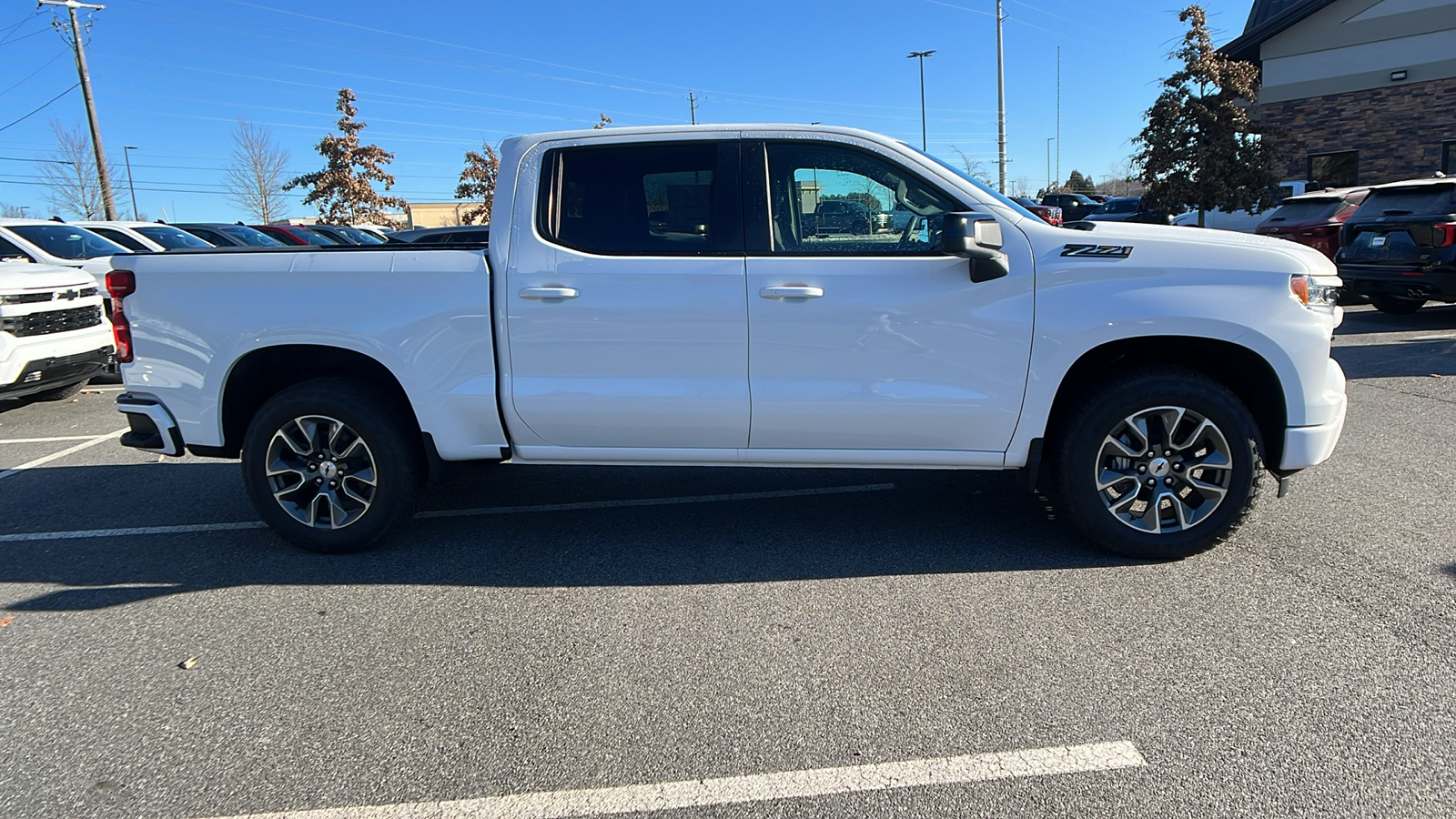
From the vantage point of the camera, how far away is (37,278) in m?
7.75

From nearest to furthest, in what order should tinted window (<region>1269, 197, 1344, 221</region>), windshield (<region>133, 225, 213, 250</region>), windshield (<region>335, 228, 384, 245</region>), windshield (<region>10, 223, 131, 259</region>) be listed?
1. windshield (<region>10, 223, 131, 259</region>)
2. tinted window (<region>1269, 197, 1344, 221</region>)
3. windshield (<region>133, 225, 213, 250</region>)
4. windshield (<region>335, 228, 384, 245</region>)

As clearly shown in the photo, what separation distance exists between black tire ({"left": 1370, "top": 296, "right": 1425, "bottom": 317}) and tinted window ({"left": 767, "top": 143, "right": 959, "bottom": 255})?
409 inches

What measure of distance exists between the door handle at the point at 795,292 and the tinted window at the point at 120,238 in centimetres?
1230

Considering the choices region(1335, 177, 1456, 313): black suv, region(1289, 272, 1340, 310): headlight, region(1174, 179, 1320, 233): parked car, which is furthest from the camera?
region(1174, 179, 1320, 233): parked car

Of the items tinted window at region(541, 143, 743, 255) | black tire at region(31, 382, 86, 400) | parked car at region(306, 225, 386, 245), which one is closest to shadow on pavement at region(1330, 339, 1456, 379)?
tinted window at region(541, 143, 743, 255)

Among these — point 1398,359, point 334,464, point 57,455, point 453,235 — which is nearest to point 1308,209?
point 1398,359

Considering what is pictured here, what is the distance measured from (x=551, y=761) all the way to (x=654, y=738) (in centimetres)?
32

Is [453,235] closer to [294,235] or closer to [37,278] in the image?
[37,278]

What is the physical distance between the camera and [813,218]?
161 inches

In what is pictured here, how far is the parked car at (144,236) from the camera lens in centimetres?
1292

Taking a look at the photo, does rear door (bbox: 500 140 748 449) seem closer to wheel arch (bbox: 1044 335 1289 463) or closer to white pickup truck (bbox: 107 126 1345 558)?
white pickup truck (bbox: 107 126 1345 558)

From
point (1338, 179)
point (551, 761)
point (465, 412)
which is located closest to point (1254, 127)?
point (1338, 179)

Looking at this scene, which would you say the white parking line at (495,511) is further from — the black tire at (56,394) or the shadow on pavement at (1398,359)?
the shadow on pavement at (1398,359)

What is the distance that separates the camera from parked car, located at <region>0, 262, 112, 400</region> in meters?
7.39
